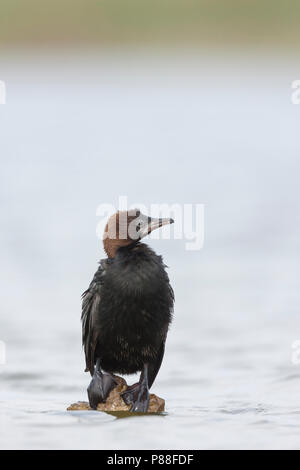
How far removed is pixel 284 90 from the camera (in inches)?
1072

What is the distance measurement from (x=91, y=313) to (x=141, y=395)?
67 centimetres

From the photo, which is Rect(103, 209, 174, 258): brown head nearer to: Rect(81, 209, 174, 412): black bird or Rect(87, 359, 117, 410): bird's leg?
Rect(81, 209, 174, 412): black bird

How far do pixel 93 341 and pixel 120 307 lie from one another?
38 cm

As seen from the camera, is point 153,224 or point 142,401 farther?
point 153,224

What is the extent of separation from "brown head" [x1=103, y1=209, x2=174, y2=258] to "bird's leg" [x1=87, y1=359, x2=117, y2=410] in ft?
2.79

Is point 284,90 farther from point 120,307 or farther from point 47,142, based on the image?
point 120,307

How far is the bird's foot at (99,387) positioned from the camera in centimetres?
793

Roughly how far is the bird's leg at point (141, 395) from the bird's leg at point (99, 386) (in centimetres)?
15

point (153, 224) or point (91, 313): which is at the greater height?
point (153, 224)

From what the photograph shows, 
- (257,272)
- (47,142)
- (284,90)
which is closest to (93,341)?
(257,272)

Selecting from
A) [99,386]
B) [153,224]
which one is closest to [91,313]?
[99,386]

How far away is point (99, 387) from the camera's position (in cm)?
798

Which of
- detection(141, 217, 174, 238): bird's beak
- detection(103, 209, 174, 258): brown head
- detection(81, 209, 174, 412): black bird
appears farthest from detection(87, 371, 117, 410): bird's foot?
detection(141, 217, 174, 238): bird's beak

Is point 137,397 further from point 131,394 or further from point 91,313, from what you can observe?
point 91,313
